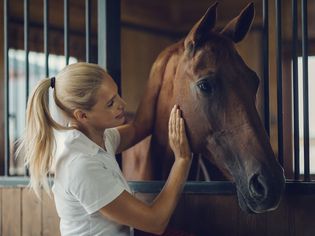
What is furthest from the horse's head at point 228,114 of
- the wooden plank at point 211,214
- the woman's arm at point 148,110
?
the woman's arm at point 148,110

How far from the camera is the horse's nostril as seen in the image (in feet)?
4.64

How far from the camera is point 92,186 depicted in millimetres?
1334

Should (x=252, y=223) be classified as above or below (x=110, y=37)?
below

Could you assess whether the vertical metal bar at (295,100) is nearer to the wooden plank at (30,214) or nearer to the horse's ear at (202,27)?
the horse's ear at (202,27)

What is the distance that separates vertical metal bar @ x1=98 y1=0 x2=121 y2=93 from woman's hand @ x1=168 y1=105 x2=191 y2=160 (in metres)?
0.33

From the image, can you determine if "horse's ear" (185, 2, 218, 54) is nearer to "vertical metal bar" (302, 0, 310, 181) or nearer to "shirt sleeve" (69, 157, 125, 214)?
"vertical metal bar" (302, 0, 310, 181)

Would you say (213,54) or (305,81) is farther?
(305,81)

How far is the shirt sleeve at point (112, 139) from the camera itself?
1663 millimetres

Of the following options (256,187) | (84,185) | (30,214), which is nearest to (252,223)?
(256,187)

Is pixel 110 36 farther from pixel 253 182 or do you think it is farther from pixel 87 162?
pixel 253 182

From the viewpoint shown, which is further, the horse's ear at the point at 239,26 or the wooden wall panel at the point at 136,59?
the wooden wall panel at the point at 136,59

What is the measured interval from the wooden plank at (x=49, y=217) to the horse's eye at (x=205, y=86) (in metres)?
0.71

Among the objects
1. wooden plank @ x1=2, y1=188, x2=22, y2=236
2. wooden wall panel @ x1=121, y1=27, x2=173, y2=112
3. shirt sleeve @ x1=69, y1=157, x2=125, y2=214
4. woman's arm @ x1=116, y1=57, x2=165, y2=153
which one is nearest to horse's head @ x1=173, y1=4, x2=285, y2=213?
woman's arm @ x1=116, y1=57, x2=165, y2=153

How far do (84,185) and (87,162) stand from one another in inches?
2.3
